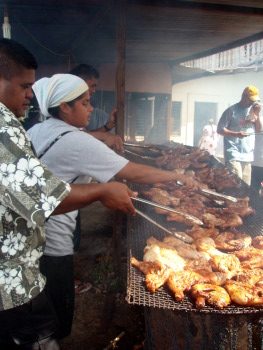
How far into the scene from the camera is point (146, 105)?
46.3 feet

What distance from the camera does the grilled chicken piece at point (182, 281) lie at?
2348 mm

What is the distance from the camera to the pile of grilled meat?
235 centimetres

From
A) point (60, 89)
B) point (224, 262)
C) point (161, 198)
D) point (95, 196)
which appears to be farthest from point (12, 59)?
point (161, 198)

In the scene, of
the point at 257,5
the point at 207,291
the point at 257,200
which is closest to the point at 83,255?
the point at 257,200

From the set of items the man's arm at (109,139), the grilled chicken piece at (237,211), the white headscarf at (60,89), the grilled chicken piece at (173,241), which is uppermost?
the white headscarf at (60,89)

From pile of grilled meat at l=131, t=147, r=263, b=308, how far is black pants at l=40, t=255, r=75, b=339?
2.92 ft

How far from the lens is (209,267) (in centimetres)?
283

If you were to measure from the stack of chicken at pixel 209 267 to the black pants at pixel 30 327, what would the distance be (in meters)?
0.79

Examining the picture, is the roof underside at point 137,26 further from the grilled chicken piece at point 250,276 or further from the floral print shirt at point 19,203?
the grilled chicken piece at point 250,276

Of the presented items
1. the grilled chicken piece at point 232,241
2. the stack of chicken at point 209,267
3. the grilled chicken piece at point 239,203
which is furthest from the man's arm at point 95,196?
the grilled chicken piece at point 239,203

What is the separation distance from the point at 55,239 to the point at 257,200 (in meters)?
2.96

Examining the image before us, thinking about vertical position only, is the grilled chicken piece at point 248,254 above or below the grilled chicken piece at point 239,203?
below

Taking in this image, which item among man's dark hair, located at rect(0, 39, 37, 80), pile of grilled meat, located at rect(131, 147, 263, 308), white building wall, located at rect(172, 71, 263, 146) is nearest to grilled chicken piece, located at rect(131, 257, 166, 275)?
pile of grilled meat, located at rect(131, 147, 263, 308)

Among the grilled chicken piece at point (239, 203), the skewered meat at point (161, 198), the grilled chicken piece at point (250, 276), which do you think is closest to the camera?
the grilled chicken piece at point (250, 276)
